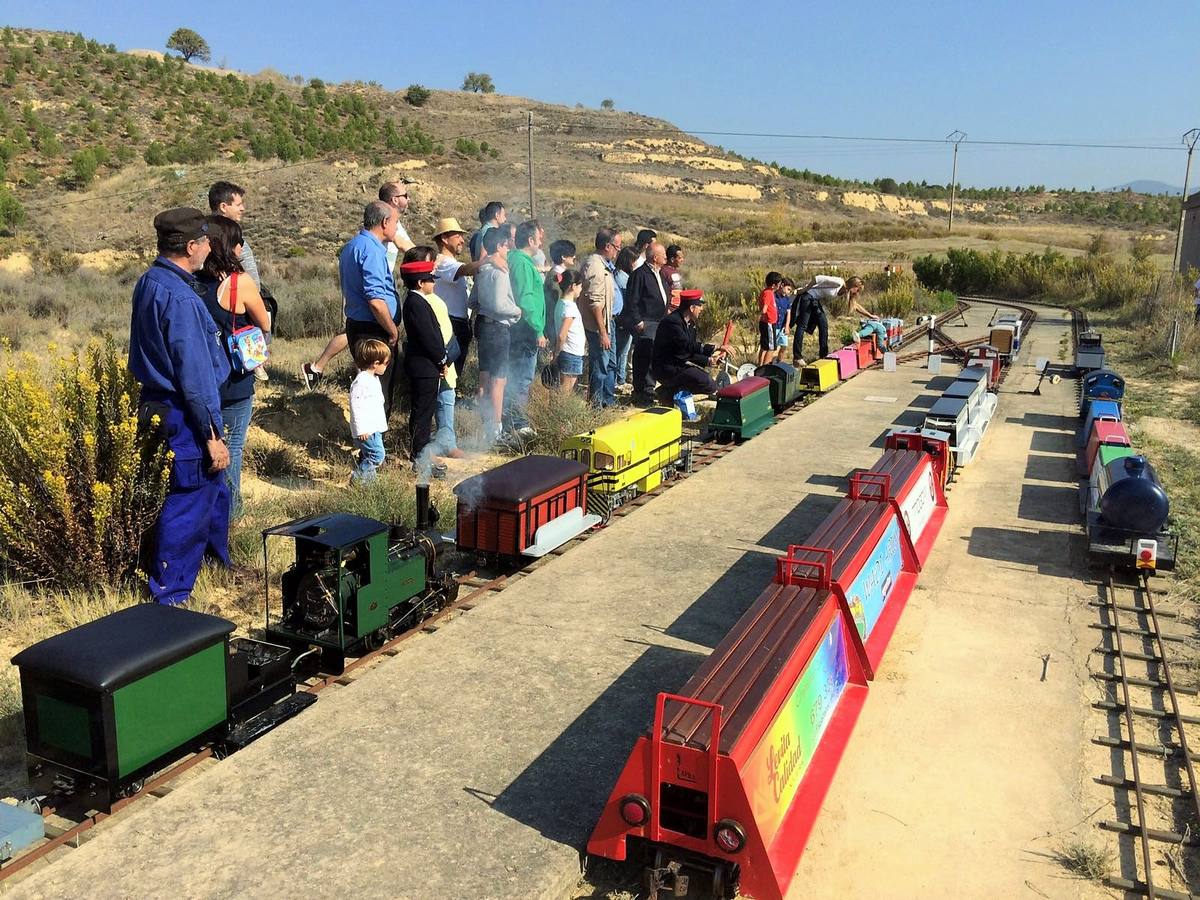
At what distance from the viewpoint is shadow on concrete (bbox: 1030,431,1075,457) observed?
483 inches

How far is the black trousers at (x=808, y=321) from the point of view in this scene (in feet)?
56.7

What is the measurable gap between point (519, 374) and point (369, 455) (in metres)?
2.90

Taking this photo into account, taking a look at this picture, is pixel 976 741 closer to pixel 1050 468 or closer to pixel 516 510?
pixel 516 510

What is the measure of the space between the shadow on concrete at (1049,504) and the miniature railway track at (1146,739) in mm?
2087

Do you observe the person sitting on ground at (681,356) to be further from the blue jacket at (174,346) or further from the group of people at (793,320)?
the blue jacket at (174,346)

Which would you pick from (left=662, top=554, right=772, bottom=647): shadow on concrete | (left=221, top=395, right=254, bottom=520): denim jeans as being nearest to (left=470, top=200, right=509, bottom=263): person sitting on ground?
(left=221, top=395, right=254, bottom=520): denim jeans

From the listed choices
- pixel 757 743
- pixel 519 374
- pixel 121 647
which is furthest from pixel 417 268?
pixel 757 743

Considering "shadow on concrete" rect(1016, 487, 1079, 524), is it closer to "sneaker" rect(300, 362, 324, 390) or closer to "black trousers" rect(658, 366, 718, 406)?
"black trousers" rect(658, 366, 718, 406)

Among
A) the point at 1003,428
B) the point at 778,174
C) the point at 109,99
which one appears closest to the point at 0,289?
the point at 1003,428

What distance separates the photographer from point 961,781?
484 centimetres

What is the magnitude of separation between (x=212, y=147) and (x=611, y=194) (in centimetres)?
2852

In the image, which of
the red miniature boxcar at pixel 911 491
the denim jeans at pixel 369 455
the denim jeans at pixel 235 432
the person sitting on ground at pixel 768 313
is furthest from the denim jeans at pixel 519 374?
the person sitting on ground at pixel 768 313

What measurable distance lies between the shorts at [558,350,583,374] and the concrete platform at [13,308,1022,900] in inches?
145

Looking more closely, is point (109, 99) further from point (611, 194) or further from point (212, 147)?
point (611, 194)
